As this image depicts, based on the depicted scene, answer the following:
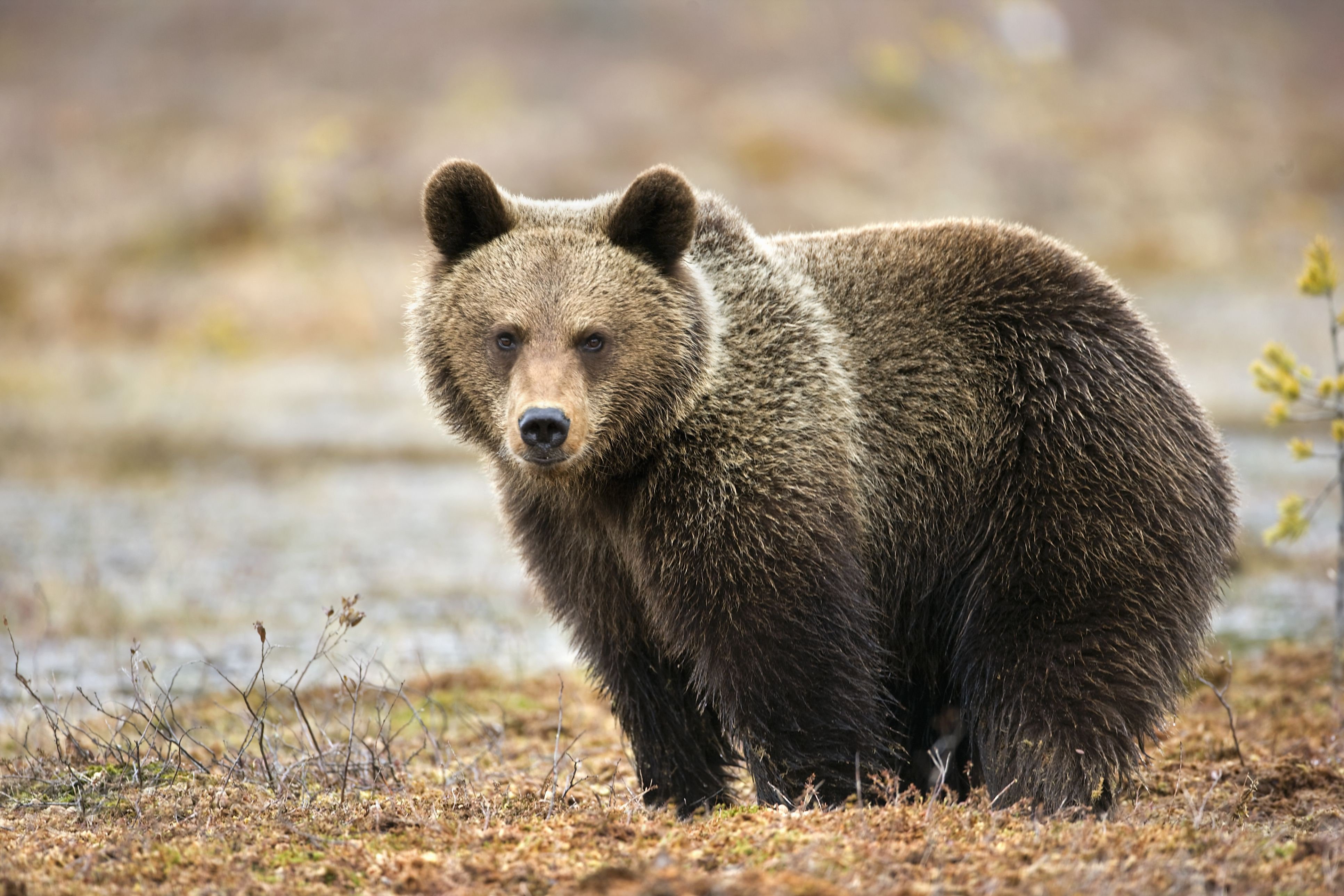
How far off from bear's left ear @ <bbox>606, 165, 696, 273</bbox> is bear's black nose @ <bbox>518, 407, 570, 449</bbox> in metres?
1.02

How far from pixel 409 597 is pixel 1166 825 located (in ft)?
32.7

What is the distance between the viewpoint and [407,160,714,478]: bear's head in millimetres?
5547

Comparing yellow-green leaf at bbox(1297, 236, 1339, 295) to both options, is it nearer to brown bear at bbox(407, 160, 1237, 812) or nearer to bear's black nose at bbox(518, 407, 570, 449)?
brown bear at bbox(407, 160, 1237, 812)

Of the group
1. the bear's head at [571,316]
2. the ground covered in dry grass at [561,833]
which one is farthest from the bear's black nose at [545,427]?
the ground covered in dry grass at [561,833]

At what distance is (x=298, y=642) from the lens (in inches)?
440

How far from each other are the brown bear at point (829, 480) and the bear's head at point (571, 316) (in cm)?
1

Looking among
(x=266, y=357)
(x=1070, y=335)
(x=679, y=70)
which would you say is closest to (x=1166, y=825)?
(x=1070, y=335)

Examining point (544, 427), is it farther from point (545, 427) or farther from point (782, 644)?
point (782, 644)

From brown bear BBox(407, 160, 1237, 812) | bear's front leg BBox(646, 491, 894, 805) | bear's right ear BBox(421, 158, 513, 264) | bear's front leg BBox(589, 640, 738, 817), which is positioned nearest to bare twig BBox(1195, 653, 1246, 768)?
brown bear BBox(407, 160, 1237, 812)

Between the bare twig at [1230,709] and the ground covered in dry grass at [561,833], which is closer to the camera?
the ground covered in dry grass at [561,833]

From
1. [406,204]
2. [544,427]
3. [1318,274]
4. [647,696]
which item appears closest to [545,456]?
[544,427]

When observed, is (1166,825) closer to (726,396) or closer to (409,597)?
(726,396)

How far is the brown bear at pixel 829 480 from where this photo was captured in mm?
5461

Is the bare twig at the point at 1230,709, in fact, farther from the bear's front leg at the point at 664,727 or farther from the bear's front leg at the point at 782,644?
the bear's front leg at the point at 664,727
